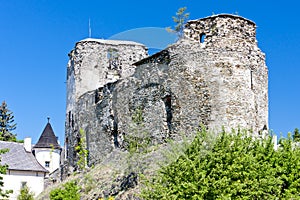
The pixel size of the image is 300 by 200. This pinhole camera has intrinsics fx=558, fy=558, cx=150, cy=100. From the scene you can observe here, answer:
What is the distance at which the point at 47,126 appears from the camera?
51969mm

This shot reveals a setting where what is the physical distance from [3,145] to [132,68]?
15.9m

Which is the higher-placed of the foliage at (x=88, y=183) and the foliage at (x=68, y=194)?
the foliage at (x=88, y=183)

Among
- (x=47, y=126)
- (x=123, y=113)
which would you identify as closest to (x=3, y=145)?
(x=47, y=126)

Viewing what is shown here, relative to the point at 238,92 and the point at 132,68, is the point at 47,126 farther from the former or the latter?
the point at 238,92

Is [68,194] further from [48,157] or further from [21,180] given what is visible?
[48,157]

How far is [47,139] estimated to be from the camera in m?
50.5

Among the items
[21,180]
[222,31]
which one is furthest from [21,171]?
[222,31]

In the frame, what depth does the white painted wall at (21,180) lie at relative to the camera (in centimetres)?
4272

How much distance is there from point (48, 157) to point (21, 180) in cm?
620

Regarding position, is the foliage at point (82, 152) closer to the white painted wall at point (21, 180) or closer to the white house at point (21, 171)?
the white painted wall at point (21, 180)

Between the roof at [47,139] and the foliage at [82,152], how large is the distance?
16.7 metres

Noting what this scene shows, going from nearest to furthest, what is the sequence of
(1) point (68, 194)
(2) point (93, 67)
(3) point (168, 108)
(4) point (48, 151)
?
(3) point (168, 108), (1) point (68, 194), (2) point (93, 67), (4) point (48, 151)

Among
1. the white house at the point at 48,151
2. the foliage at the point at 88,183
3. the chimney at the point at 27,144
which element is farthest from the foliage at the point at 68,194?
the white house at the point at 48,151

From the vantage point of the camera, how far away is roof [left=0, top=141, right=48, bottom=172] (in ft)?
143
